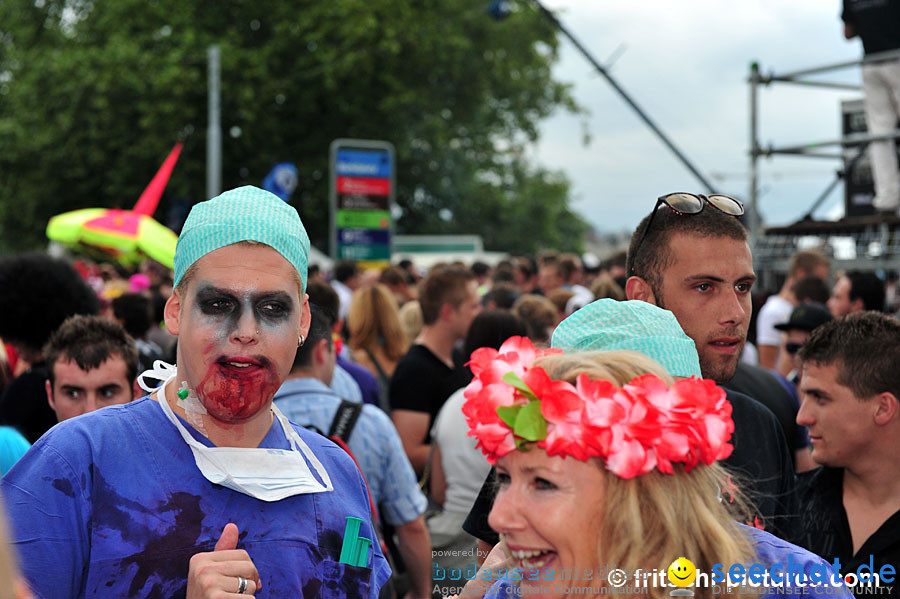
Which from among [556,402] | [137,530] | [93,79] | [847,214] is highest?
[93,79]

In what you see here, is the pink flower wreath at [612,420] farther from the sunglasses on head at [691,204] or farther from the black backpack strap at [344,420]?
the black backpack strap at [344,420]

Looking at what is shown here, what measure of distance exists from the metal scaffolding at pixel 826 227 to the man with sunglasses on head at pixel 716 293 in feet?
15.2

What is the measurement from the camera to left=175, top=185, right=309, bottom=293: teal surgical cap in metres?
2.45

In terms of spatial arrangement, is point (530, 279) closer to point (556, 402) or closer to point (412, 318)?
point (412, 318)

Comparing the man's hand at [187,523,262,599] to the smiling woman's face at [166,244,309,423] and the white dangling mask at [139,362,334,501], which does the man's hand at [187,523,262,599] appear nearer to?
the white dangling mask at [139,362,334,501]

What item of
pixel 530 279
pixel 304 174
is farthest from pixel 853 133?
pixel 304 174

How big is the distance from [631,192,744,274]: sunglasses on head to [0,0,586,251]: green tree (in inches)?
917

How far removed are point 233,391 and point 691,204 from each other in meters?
1.60

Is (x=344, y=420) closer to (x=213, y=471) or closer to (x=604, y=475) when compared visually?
(x=213, y=471)

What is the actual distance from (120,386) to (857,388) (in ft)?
9.34

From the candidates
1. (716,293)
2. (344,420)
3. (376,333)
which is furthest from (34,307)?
(716,293)

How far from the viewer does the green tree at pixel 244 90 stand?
1020 inches

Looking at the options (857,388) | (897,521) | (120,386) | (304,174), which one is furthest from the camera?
(304,174)

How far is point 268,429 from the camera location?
2.54m
